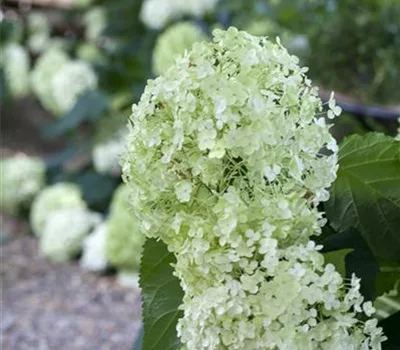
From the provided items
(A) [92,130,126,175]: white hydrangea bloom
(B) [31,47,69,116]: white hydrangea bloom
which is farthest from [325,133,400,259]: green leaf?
(B) [31,47,69,116]: white hydrangea bloom

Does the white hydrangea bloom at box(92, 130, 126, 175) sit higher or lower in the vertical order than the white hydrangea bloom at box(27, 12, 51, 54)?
lower

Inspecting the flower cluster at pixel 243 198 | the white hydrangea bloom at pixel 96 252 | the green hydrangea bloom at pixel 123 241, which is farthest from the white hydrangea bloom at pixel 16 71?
the flower cluster at pixel 243 198

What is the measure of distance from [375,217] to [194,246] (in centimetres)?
22

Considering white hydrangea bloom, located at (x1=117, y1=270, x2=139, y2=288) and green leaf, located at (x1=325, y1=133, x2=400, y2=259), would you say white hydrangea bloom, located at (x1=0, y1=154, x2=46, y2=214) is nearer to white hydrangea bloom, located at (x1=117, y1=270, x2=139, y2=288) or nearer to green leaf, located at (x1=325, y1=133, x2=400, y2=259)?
white hydrangea bloom, located at (x1=117, y1=270, x2=139, y2=288)

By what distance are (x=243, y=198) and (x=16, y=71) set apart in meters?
4.23

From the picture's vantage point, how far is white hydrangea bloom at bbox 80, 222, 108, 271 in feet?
9.87

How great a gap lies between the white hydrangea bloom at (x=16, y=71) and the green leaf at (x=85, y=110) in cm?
107

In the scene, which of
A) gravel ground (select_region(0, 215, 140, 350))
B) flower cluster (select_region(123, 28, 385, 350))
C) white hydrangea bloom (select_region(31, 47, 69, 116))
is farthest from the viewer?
white hydrangea bloom (select_region(31, 47, 69, 116))

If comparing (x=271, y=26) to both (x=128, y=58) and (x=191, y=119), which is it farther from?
(x=191, y=119)

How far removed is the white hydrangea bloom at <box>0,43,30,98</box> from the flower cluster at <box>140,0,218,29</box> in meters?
1.16

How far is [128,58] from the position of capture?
3.97m

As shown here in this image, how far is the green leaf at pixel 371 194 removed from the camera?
2.73ft

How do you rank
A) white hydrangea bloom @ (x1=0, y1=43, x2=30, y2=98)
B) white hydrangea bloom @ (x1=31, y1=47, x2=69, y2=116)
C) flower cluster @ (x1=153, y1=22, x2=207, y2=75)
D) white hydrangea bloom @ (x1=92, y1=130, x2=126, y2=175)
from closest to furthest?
flower cluster @ (x1=153, y1=22, x2=207, y2=75) < white hydrangea bloom @ (x1=92, y1=130, x2=126, y2=175) < white hydrangea bloom @ (x1=31, y1=47, x2=69, y2=116) < white hydrangea bloom @ (x1=0, y1=43, x2=30, y2=98)

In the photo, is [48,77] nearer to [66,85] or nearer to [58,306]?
[66,85]
